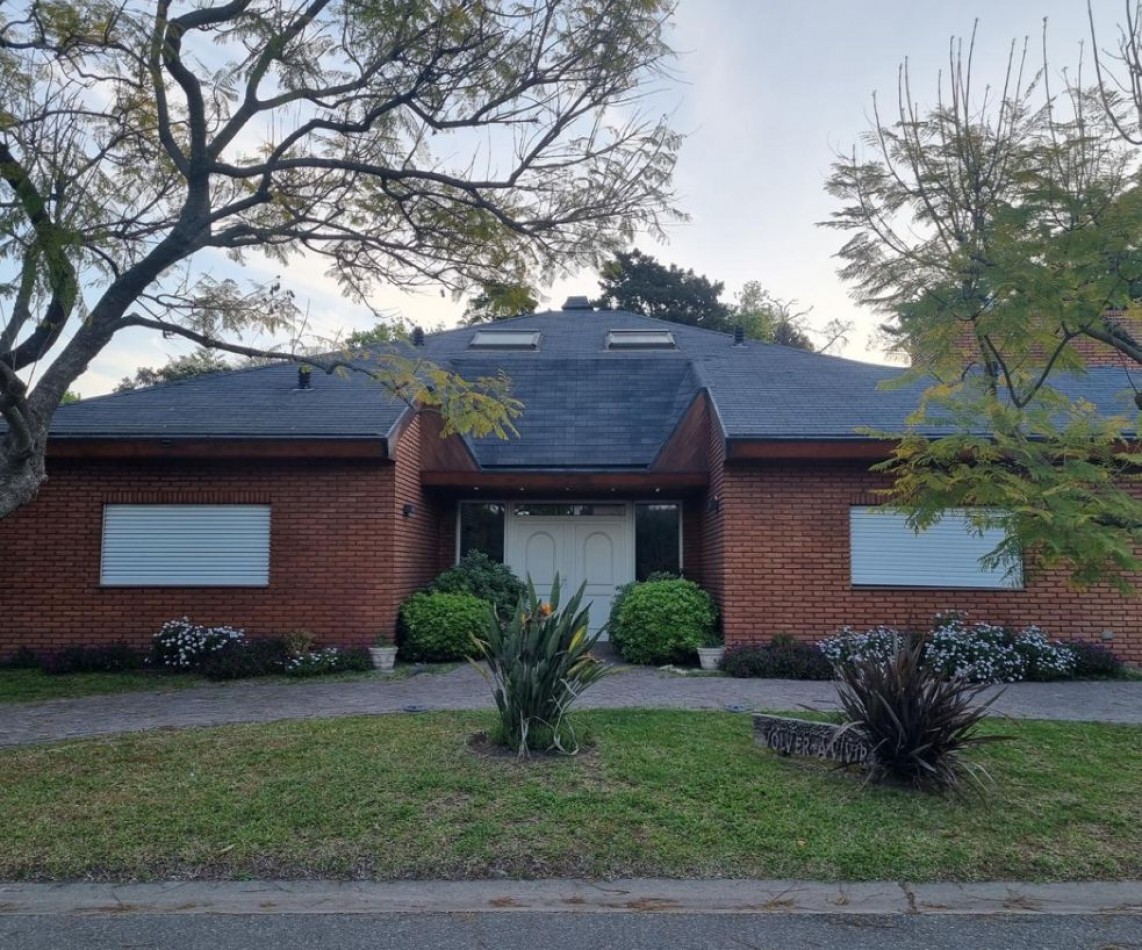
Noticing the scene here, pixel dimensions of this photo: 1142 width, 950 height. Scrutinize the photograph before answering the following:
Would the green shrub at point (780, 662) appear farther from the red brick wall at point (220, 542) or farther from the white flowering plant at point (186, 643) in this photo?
the white flowering plant at point (186, 643)

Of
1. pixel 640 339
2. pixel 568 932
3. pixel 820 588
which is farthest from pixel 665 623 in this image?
pixel 640 339

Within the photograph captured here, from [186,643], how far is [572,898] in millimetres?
8310

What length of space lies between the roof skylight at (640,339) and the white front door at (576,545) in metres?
4.64

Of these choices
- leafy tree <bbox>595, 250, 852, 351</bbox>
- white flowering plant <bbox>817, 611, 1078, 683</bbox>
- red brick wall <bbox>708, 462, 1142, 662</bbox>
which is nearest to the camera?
white flowering plant <bbox>817, 611, 1078, 683</bbox>

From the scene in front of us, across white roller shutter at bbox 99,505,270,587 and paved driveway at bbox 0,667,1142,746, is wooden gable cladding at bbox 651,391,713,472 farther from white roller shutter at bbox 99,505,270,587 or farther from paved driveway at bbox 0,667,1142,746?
white roller shutter at bbox 99,505,270,587

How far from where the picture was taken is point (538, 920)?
4.02m

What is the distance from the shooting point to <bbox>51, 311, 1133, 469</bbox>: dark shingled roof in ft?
37.8

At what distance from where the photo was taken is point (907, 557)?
11.4 meters

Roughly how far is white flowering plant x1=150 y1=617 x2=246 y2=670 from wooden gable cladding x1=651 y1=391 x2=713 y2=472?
6363 millimetres

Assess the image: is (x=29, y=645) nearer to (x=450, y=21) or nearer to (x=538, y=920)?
(x=450, y=21)

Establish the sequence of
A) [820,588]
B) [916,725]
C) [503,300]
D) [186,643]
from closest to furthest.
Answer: [916,725], [503,300], [186,643], [820,588]

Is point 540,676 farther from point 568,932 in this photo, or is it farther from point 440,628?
point 440,628

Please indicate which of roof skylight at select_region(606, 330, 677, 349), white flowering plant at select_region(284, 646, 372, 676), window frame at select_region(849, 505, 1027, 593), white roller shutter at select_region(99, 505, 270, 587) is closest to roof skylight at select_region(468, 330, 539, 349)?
roof skylight at select_region(606, 330, 677, 349)

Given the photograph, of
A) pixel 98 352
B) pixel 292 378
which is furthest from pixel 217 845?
pixel 292 378
